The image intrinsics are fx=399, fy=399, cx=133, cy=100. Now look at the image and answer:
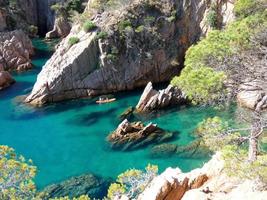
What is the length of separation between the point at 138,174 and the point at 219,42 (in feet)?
20.4

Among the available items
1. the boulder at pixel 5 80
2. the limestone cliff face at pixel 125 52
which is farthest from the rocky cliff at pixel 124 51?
the boulder at pixel 5 80

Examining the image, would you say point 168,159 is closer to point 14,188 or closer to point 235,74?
point 235,74

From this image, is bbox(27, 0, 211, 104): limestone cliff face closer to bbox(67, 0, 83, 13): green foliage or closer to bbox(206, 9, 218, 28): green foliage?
bbox(206, 9, 218, 28): green foliage

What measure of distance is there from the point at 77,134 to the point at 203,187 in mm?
18055

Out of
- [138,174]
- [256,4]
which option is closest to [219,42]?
[256,4]

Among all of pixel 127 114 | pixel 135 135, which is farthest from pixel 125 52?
pixel 135 135

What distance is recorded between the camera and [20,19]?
2586 inches

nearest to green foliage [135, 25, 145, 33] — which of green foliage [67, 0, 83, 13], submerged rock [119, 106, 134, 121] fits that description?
submerged rock [119, 106, 134, 121]

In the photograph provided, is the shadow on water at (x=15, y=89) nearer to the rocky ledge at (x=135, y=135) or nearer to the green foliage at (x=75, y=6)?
the rocky ledge at (x=135, y=135)

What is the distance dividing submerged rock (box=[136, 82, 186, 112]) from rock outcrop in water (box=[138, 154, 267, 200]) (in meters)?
17.3

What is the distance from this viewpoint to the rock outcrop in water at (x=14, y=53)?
50281 millimetres

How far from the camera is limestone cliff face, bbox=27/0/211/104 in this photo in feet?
125

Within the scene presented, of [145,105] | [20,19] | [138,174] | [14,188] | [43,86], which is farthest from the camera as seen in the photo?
[20,19]

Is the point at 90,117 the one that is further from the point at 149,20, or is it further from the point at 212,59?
the point at 212,59
